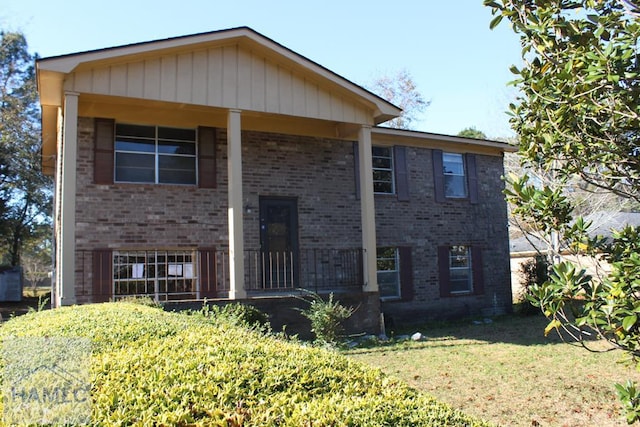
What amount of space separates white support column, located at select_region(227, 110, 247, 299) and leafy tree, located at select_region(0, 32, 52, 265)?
21.0 metres

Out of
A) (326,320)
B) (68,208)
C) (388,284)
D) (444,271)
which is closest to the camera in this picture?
(68,208)

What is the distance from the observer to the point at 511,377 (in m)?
7.69

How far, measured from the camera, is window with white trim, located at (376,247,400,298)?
46.9 ft

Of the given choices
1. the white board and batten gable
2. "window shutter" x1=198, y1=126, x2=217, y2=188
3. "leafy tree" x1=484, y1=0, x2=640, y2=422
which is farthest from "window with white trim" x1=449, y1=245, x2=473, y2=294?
"leafy tree" x1=484, y1=0, x2=640, y2=422

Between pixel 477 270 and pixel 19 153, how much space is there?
23.0 m

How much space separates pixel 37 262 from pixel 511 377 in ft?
161

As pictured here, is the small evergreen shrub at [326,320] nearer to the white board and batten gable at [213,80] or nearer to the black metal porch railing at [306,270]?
the black metal porch railing at [306,270]

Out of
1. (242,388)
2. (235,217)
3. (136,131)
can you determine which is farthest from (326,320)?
(242,388)

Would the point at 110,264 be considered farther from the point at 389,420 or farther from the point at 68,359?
the point at 389,420

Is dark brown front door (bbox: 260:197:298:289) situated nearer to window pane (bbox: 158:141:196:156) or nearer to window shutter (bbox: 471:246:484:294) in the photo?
window pane (bbox: 158:141:196:156)

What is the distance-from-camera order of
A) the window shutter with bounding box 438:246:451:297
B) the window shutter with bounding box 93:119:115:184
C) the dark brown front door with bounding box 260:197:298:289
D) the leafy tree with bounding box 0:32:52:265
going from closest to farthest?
Answer: 1. the window shutter with bounding box 93:119:115:184
2. the dark brown front door with bounding box 260:197:298:289
3. the window shutter with bounding box 438:246:451:297
4. the leafy tree with bounding box 0:32:52:265

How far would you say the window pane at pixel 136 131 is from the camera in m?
11.4

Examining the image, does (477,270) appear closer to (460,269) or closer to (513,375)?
(460,269)

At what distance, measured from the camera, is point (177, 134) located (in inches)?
467
